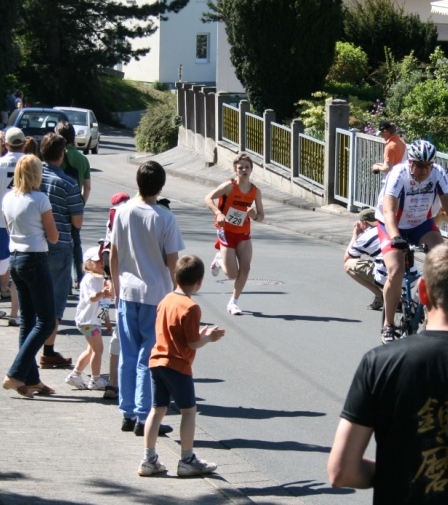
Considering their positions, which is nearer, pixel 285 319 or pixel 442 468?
pixel 442 468

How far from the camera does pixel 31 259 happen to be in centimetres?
820

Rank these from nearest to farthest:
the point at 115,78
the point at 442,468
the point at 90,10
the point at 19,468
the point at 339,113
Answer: the point at 442,468, the point at 19,468, the point at 339,113, the point at 90,10, the point at 115,78

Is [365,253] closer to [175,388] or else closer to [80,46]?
[175,388]

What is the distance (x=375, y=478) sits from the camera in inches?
138

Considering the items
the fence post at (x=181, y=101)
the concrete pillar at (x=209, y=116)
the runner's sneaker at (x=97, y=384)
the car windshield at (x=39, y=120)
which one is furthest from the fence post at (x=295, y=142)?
the runner's sneaker at (x=97, y=384)

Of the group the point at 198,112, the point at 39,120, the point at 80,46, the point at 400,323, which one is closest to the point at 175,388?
the point at 400,323

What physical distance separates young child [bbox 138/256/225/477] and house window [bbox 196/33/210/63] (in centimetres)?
6495

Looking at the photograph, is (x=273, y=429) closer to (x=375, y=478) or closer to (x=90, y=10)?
(x=375, y=478)

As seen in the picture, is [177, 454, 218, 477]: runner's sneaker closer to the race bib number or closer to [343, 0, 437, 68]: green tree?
the race bib number

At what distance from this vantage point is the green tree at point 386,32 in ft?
120

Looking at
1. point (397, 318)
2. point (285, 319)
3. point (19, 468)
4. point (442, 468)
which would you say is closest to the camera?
point (442, 468)

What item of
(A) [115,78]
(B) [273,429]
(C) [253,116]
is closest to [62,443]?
(B) [273,429]

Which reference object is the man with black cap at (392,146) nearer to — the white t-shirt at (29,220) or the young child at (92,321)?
the young child at (92,321)

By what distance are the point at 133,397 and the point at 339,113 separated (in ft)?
49.7
